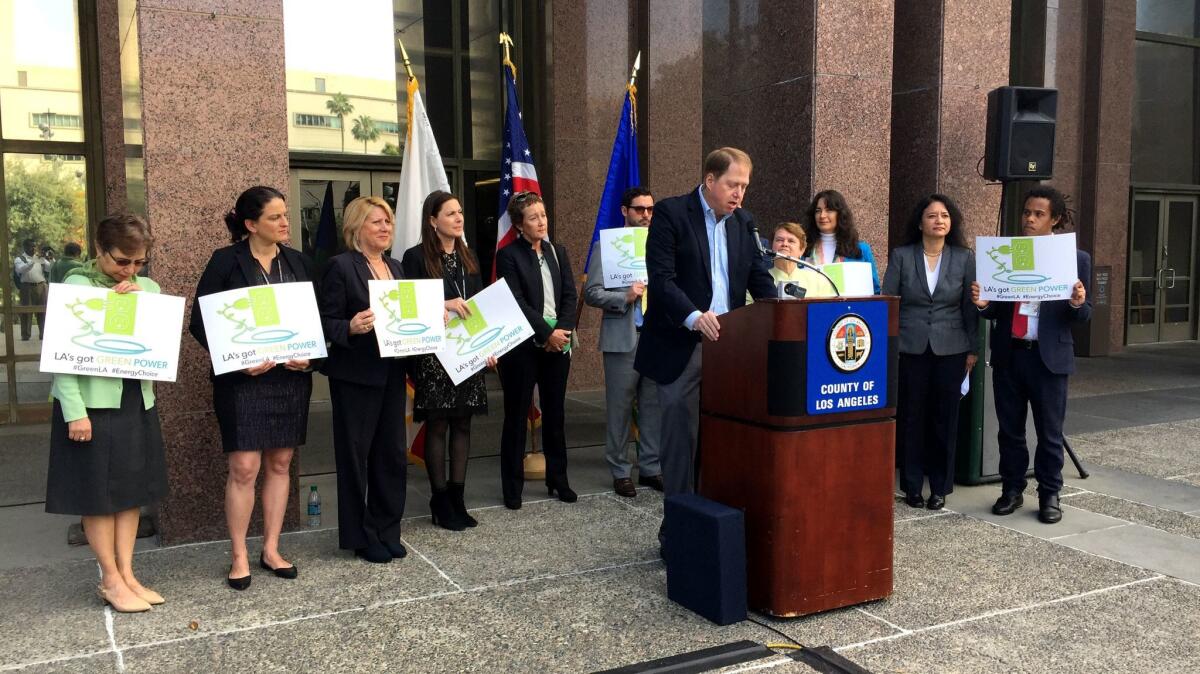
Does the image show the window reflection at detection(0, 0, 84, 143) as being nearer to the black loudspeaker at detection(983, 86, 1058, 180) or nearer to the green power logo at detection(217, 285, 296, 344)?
the green power logo at detection(217, 285, 296, 344)

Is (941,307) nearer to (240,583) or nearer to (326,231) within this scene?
(240,583)

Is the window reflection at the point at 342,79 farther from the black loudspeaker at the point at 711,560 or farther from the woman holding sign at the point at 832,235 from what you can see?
the black loudspeaker at the point at 711,560

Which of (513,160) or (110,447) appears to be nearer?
(110,447)

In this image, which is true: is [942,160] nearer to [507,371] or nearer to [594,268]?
[594,268]

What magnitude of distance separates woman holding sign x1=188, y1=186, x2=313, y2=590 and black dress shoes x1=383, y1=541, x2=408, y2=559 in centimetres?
52

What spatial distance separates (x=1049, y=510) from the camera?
5691 mm

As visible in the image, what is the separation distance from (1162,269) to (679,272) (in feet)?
48.8

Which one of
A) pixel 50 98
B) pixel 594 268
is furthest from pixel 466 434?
pixel 50 98

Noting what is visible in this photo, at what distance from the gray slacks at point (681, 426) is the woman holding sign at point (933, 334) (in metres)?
1.82

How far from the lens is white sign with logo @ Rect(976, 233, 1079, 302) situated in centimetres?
550

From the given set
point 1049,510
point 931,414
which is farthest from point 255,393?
point 1049,510

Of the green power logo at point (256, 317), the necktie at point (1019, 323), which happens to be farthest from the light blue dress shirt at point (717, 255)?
the necktie at point (1019, 323)

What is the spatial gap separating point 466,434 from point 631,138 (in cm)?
305

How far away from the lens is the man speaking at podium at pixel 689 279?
4.52 metres
